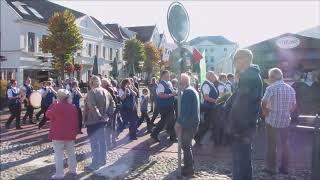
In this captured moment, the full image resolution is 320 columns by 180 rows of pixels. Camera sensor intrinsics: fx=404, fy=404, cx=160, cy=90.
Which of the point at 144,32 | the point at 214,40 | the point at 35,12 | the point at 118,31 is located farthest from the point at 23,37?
the point at 214,40

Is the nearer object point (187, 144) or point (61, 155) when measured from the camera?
point (187, 144)

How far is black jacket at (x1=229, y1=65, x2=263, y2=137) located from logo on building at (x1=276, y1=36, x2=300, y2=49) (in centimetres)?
800

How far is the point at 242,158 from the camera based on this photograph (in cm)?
545

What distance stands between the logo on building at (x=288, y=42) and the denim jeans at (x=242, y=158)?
8188 millimetres

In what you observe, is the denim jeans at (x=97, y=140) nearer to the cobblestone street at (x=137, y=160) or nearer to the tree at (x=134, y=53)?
the cobblestone street at (x=137, y=160)

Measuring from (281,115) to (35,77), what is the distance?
33.3 m

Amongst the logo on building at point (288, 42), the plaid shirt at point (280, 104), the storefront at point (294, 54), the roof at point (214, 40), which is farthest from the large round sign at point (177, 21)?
the roof at point (214, 40)

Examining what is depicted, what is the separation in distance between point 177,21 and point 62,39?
1027 inches

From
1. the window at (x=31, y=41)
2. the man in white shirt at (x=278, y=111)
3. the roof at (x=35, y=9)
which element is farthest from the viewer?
the window at (x=31, y=41)

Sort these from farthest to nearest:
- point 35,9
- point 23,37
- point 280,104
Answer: point 35,9 < point 23,37 < point 280,104

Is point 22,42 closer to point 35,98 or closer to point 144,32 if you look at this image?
point 35,98

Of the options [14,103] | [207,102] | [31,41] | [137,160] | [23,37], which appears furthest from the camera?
[31,41]

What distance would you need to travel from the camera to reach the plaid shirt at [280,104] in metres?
6.78

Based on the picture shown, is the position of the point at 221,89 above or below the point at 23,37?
below
